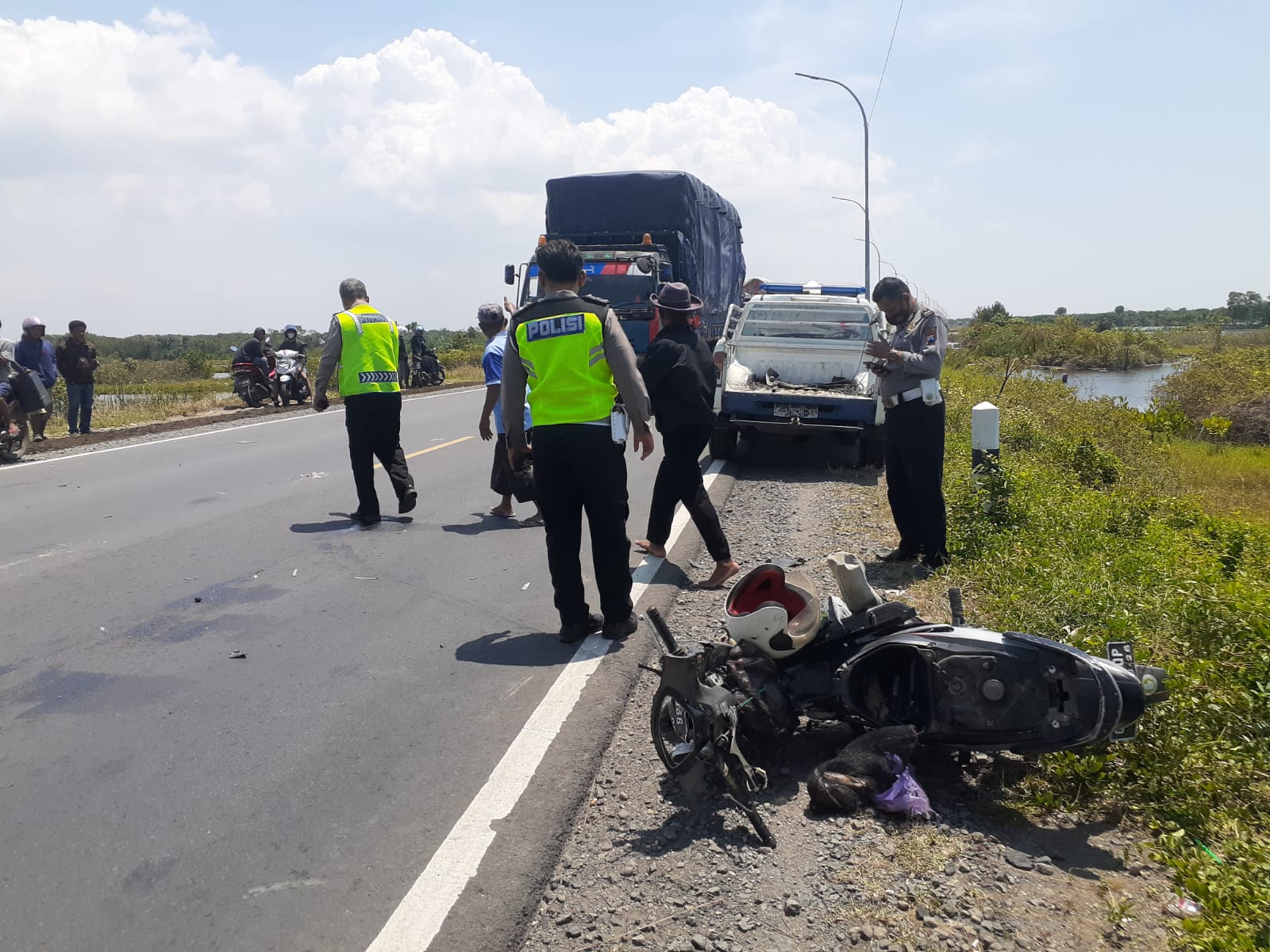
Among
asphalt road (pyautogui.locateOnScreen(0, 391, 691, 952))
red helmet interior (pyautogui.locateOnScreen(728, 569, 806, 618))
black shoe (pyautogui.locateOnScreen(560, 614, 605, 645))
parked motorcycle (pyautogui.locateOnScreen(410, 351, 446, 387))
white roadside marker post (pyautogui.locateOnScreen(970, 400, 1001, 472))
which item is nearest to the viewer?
asphalt road (pyautogui.locateOnScreen(0, 391, 691, 952))

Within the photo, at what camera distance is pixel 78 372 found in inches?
646

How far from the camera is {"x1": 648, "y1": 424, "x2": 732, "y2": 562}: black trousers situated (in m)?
7.02

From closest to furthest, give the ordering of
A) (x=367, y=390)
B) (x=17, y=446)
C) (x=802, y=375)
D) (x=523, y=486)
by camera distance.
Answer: (x=523, y=486), (x=367, y=390), (x=802, y=375), (x=17, y=446)

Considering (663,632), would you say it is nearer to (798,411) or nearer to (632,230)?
(798,411)

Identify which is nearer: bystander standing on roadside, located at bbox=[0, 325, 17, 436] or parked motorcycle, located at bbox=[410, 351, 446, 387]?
bystander standing on roadside, located at bbox=[0, 325, 17, 436]

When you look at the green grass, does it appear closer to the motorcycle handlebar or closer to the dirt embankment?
the dirt embankment

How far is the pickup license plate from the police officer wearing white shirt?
4697mm

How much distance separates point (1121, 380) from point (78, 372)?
37.2 meters

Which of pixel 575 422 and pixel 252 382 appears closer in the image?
pixel 575 422

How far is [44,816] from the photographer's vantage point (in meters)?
3.82

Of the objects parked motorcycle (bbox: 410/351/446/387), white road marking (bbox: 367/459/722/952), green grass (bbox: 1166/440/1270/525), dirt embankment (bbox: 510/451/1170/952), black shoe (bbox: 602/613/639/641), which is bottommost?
green grass (bbox: 1166/440/1270/525)

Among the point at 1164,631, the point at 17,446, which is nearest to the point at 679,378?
the point at 1164,631

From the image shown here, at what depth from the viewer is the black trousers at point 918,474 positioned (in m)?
6.89

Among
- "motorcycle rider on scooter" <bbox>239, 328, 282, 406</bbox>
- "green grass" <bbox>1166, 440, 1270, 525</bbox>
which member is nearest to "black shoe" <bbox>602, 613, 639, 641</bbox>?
"green grass" <bbox>1166, 440, 1270, 525</bbox>
